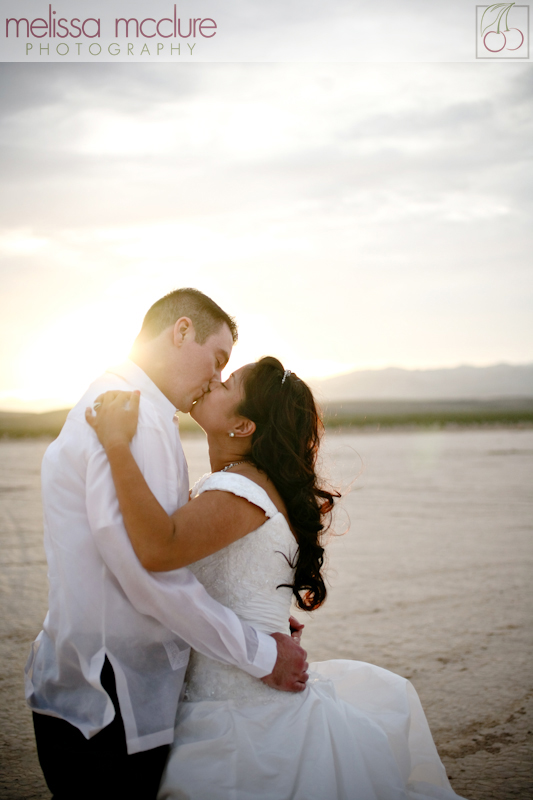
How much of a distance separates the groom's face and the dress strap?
1.24 feet

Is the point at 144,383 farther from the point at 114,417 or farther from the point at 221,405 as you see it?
the point at 221,405

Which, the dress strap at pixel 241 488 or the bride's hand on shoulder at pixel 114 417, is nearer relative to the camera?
the bride's hand on shoulder at pixel 114 417

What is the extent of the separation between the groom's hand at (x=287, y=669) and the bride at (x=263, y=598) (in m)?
0.06

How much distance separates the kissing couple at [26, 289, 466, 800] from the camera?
2.30 metres

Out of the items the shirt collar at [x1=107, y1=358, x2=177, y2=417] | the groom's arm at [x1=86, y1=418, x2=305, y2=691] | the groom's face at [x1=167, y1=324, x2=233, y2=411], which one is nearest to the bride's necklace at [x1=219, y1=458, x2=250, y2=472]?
the groom's face at [x1=167, y1=324, x2=233, y2=411]

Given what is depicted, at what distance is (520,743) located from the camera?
4234 mm

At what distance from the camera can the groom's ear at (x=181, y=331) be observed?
282 centimetres

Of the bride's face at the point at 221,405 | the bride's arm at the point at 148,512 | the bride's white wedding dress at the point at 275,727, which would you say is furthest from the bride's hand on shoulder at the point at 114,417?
the bride's face at the point at 221,405

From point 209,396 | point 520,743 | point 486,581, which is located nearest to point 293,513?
point 209,396

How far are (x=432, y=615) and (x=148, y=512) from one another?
5.37 metres

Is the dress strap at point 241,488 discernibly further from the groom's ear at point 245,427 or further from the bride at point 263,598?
the groom's ear at point 245,427

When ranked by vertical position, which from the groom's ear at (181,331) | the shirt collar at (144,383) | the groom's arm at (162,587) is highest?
the groom's ear at (181,331)

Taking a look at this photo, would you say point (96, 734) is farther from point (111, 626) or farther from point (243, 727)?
point (243, 727)

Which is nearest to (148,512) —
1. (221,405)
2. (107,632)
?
(107,632)
